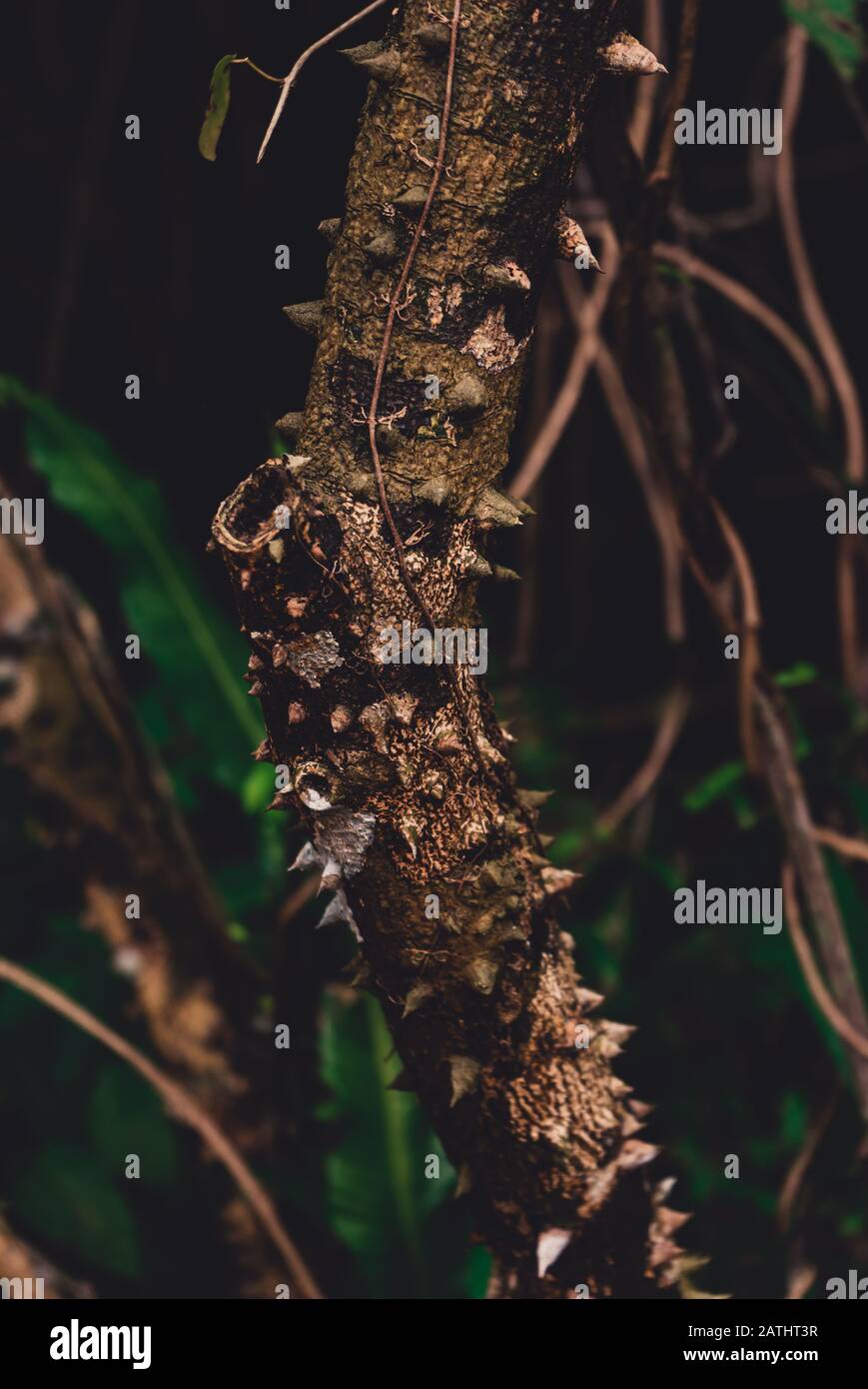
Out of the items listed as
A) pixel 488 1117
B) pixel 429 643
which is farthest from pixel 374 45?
pixel 488 1117

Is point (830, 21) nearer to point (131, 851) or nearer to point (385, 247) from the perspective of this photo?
point (385, 247)

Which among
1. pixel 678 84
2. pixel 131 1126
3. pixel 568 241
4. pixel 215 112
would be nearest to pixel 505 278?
pixel 568 241

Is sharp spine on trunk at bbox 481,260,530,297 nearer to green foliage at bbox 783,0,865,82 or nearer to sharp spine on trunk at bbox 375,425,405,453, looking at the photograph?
sharp spine on trunk at bbox 375,425,405,453

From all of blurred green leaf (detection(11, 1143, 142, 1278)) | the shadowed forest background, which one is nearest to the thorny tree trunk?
the shadowed forest background

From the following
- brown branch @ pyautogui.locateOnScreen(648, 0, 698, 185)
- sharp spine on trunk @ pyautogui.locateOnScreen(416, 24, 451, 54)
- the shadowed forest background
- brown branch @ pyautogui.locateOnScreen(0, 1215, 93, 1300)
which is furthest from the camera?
the shadowed forest background

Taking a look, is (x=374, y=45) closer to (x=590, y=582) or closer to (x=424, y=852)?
(x=424, y=852)

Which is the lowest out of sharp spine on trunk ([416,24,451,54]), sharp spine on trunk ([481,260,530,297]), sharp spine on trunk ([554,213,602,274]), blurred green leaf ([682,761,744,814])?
blurred green leaf ([682,761,744,814])
